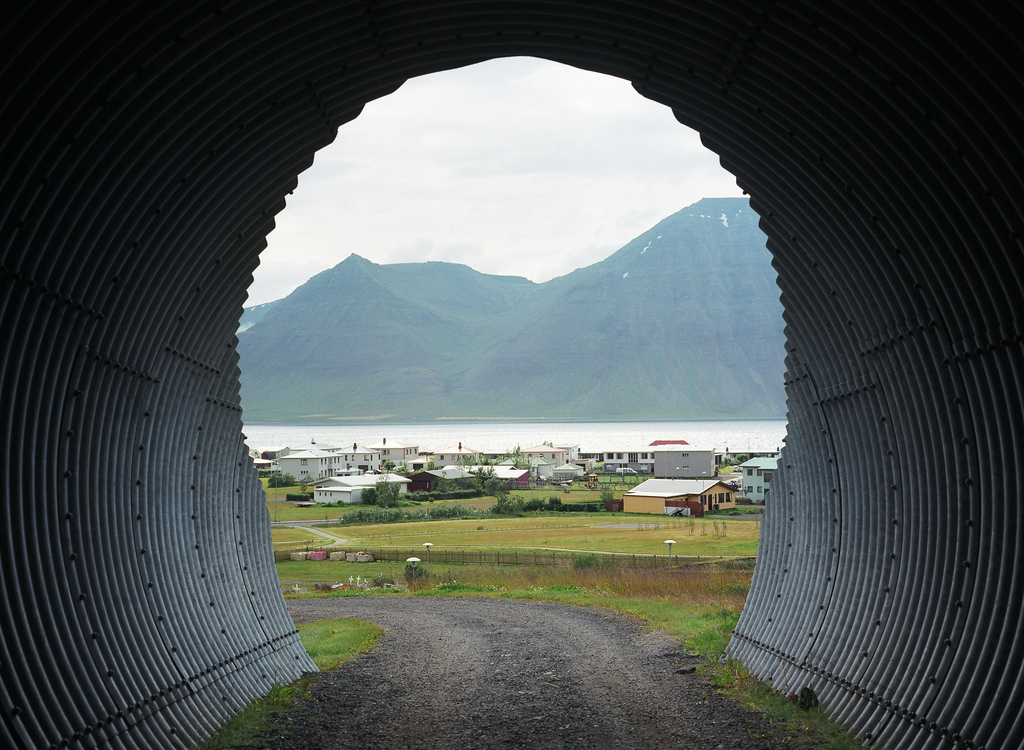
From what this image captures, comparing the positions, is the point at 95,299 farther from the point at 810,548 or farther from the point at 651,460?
the point at 651,460

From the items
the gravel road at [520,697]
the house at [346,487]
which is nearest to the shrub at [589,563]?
the gravel road at [520,697]

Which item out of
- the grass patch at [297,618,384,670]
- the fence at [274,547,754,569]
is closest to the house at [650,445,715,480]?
the fence at [274,547,754,569]

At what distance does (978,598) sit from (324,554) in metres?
39.4

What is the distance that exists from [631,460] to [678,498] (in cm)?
5805

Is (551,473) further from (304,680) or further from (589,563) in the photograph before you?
(304,680)

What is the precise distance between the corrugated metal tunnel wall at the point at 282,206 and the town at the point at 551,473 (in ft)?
172

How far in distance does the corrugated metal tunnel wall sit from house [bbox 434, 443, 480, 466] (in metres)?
103

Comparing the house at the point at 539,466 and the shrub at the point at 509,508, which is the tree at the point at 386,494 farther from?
the house at the point at 539,466

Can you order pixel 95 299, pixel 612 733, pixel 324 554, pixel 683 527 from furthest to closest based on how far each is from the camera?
pixel 683 527
pixel 324 554
pixel 612 733
pixel 95 299

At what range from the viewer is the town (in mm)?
75750

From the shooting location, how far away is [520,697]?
12570mm

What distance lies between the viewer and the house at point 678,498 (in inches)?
2879

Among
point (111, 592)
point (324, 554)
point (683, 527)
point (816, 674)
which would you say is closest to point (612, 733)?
point (816, 674)

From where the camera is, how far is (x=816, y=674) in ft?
36.1
